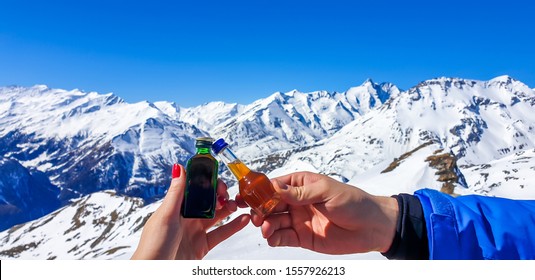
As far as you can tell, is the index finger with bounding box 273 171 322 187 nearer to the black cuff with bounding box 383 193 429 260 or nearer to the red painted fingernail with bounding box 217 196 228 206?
the red painted fingernail with bounding box 217 196 228 206

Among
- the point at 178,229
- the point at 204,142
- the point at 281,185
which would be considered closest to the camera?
the point at 178,229

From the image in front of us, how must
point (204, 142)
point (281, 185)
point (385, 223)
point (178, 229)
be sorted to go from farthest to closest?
point (385, 223) < point (281, 185) < point (204, 142) < point (178, 229)

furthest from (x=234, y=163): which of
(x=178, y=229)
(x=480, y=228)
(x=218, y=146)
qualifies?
(x=480, y=228)

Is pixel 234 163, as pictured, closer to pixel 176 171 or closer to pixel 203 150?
pixel 203 150

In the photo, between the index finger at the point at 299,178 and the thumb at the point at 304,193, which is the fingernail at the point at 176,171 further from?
the index finger at the point at 299,178
